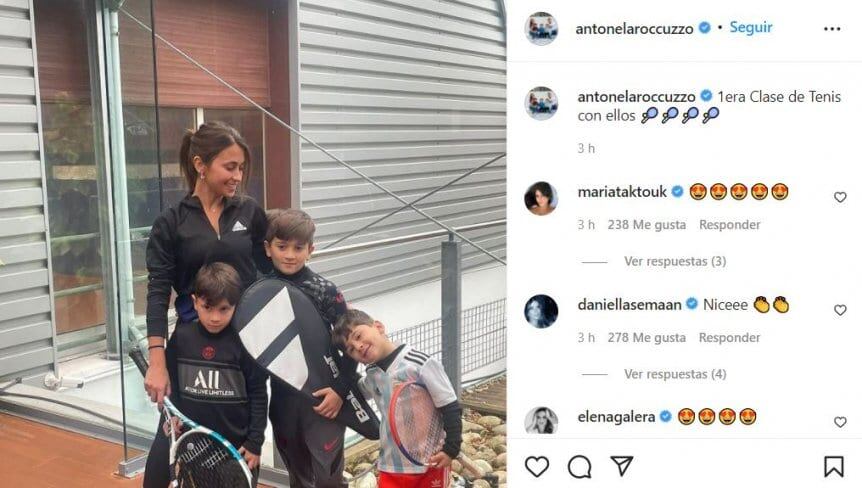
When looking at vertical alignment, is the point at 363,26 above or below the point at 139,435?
above

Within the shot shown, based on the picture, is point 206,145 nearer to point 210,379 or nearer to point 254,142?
point 254,142

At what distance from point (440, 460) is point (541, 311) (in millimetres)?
662

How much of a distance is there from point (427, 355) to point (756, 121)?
937 mm

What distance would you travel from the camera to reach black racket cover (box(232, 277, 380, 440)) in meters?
1.98

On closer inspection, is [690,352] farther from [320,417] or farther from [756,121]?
[320,417]

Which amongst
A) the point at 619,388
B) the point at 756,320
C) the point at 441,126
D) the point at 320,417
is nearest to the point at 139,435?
the point at 320,417

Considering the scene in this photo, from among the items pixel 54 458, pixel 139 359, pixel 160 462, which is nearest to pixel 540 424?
pixel 160 462

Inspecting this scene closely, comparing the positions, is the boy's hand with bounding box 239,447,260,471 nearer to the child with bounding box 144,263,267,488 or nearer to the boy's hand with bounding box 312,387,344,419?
the child with bounding box 144,263,267,488

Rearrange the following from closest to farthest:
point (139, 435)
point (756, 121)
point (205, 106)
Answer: point (756, 121)
point (205, 106)
point (139, 435)

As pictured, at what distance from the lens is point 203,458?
215 cm

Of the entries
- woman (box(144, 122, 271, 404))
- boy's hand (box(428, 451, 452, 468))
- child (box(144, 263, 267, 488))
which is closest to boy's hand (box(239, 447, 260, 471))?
child (box(144, 263, 267, 488))

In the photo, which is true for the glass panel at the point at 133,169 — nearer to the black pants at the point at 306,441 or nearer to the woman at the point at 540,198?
the black pants at the point at 306,441

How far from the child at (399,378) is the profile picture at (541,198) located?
0.68 metres

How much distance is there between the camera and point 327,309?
199 cm
